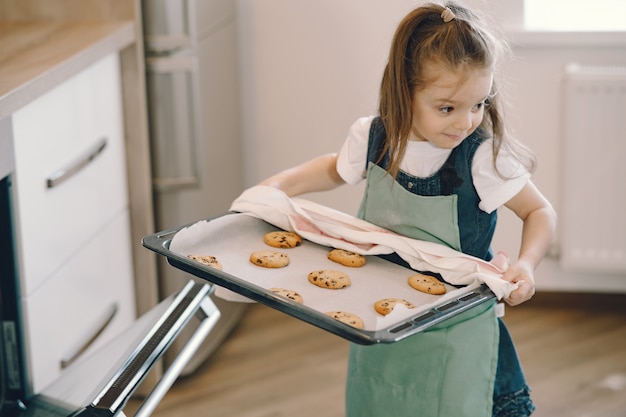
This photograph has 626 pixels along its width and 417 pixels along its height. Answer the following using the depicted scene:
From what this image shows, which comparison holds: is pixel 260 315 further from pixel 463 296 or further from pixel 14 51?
pixel 463 296

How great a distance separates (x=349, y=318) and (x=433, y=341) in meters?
0.24

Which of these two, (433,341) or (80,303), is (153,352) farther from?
(80,303)

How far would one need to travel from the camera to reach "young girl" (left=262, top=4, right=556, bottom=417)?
1.24 m

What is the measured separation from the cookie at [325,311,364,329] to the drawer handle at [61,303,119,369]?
869 mm

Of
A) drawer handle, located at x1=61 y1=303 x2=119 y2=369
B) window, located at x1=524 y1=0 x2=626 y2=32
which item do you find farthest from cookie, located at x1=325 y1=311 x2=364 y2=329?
window, located at x1=524 y1=0 x2=626 y2=32

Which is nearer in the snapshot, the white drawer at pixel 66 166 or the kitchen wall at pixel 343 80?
the white drawer at pixel 66 166

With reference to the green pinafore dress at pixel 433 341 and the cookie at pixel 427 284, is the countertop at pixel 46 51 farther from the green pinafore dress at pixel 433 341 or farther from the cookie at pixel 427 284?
the cookie at pixel 427 284

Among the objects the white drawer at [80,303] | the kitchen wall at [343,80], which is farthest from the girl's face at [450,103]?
the kitchen wall at [343,80]

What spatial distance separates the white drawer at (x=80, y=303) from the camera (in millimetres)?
1712

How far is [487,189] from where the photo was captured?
134cm

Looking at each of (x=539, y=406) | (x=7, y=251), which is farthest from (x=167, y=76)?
(x=539, y=406)

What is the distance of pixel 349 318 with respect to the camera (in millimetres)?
1091

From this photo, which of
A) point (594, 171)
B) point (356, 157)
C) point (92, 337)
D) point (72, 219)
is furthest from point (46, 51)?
point (594, 171)

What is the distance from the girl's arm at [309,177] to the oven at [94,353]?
8.0 inches
